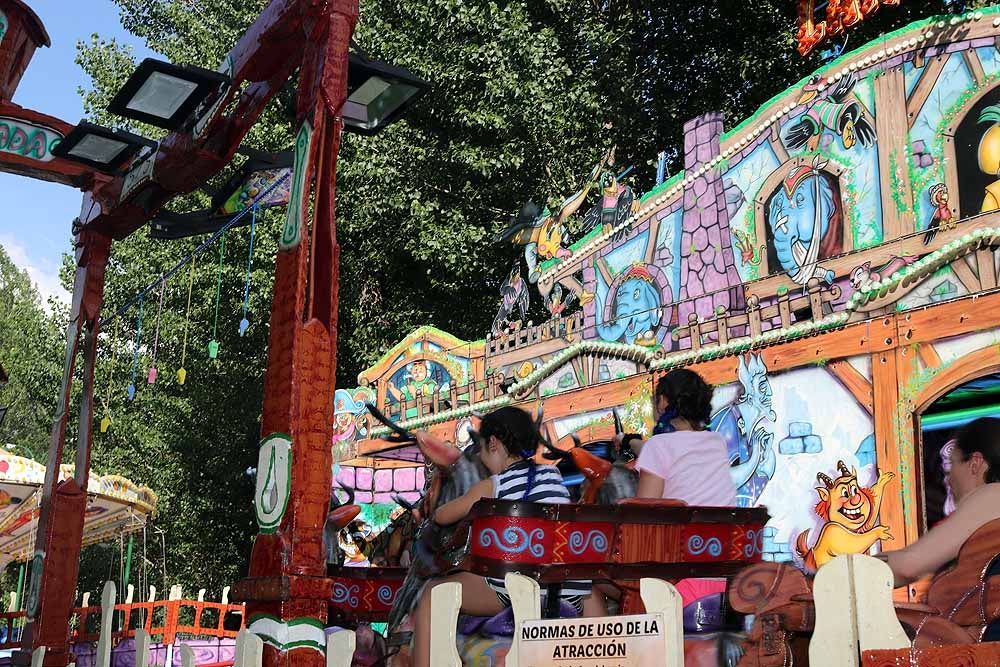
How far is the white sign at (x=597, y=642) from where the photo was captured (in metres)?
2.56

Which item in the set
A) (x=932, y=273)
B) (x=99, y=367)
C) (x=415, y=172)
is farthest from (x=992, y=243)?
(x=99, y=367)

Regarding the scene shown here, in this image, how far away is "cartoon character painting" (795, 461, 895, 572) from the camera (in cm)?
774

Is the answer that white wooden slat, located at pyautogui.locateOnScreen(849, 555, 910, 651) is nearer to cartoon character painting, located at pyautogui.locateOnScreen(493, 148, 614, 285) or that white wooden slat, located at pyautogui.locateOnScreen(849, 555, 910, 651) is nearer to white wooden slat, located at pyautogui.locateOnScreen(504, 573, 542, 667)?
white wooden slat, located at pyautogui.locateOnScreen(504, 573, 542, 667)

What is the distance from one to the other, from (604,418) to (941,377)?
11.5ft

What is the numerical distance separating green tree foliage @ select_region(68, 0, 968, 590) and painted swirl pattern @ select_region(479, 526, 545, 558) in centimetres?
1473

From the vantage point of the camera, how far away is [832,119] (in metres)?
9.20

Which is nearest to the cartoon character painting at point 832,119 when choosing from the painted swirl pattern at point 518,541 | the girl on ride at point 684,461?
the girl on ride at point 684,461

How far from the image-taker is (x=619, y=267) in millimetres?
11320

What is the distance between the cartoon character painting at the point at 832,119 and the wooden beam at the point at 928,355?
2.07 metres

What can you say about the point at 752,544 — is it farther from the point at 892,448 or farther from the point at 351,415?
the point at 351,415

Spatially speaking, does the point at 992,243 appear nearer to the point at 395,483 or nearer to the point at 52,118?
the point at 52,118

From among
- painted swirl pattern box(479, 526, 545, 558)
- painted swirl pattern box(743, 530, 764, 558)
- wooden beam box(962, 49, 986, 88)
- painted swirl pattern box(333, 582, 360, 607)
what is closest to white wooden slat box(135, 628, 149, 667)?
painted swirl pattern box(333, 582, 360, 607)

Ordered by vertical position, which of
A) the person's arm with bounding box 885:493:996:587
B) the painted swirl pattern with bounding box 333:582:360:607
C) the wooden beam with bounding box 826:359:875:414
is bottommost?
the painted swirl pattern with bounding box 333:582:360:607

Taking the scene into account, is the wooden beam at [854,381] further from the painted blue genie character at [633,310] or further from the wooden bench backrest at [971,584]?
the wooden bench backrest at [971,584]
